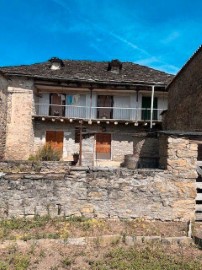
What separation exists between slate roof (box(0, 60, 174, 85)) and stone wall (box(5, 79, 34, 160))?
3.48ft

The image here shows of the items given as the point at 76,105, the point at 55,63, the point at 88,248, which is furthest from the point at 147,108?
the point at 88,248

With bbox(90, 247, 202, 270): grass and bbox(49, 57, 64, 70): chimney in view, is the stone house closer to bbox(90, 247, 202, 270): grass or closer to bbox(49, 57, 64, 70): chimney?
bbox(90, 247, 202, 270): grass

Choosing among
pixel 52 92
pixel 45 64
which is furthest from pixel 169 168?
pixel 45 64

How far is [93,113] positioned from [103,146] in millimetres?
2559

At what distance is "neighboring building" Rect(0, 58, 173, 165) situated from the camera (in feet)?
59.0

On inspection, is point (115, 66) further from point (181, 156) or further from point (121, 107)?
point (181, 156)

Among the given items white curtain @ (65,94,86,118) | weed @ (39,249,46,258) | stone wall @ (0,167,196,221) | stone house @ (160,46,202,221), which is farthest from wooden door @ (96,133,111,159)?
weed @ (39,249,46,258)

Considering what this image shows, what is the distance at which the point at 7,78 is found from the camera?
17578 millimetres

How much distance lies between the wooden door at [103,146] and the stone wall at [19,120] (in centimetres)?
493

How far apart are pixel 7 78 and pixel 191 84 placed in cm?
1188

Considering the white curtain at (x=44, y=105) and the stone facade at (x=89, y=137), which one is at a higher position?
the white curtain at (x=44, y=105)

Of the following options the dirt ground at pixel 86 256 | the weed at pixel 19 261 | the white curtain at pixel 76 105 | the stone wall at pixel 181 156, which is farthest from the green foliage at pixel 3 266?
the white curtain at pixel 76 105

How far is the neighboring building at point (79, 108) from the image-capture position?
1797 centimetres

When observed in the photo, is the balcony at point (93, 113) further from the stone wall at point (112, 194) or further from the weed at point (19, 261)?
the weed at point (19, 261)
